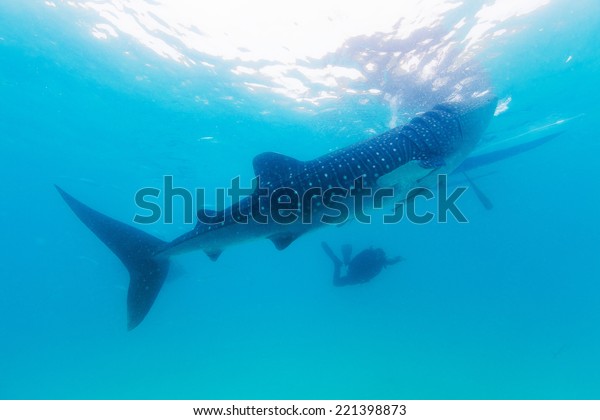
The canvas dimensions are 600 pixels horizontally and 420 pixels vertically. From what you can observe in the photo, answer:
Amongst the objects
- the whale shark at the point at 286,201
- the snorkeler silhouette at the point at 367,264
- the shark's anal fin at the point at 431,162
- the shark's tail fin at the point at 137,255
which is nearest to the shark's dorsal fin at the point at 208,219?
the whale shark at the point at 286,201

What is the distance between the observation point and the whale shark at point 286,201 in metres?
5.37

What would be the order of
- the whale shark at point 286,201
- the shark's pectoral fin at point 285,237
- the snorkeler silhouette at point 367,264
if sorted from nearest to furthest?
the whale shark at point 286,201
the shark's pectoral fin at point 285,237
the snorkeler silhouette at point 367,264

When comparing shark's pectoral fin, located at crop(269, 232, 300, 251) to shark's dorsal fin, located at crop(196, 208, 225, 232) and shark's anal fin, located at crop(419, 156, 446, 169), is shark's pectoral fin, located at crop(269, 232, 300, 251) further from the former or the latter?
shark's anal fin, located at crop(419, 156, 446, 169)

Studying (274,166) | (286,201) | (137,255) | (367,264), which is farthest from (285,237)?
(367,264)

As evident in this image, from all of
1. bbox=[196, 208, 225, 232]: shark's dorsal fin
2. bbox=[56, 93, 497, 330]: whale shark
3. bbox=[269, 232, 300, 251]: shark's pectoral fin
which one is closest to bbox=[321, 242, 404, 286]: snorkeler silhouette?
bbox=[56, 93, 497, 330]: whale shark

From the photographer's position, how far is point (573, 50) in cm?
1384

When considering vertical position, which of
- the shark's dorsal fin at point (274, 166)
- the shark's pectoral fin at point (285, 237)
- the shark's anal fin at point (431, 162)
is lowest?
the shark's pectoral fin at point (285, 237)

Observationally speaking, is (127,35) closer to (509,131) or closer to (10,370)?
(509,131)

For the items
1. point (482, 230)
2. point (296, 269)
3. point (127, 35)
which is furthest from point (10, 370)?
point (482, 230)

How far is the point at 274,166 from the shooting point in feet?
18.5

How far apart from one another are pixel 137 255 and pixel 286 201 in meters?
3.07

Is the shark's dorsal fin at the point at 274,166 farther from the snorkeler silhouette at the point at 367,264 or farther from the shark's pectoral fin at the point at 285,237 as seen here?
the snorkeler silhouette at the point at 367,264

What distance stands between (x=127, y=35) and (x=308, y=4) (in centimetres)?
674

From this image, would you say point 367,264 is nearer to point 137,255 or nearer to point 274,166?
point 274,166
